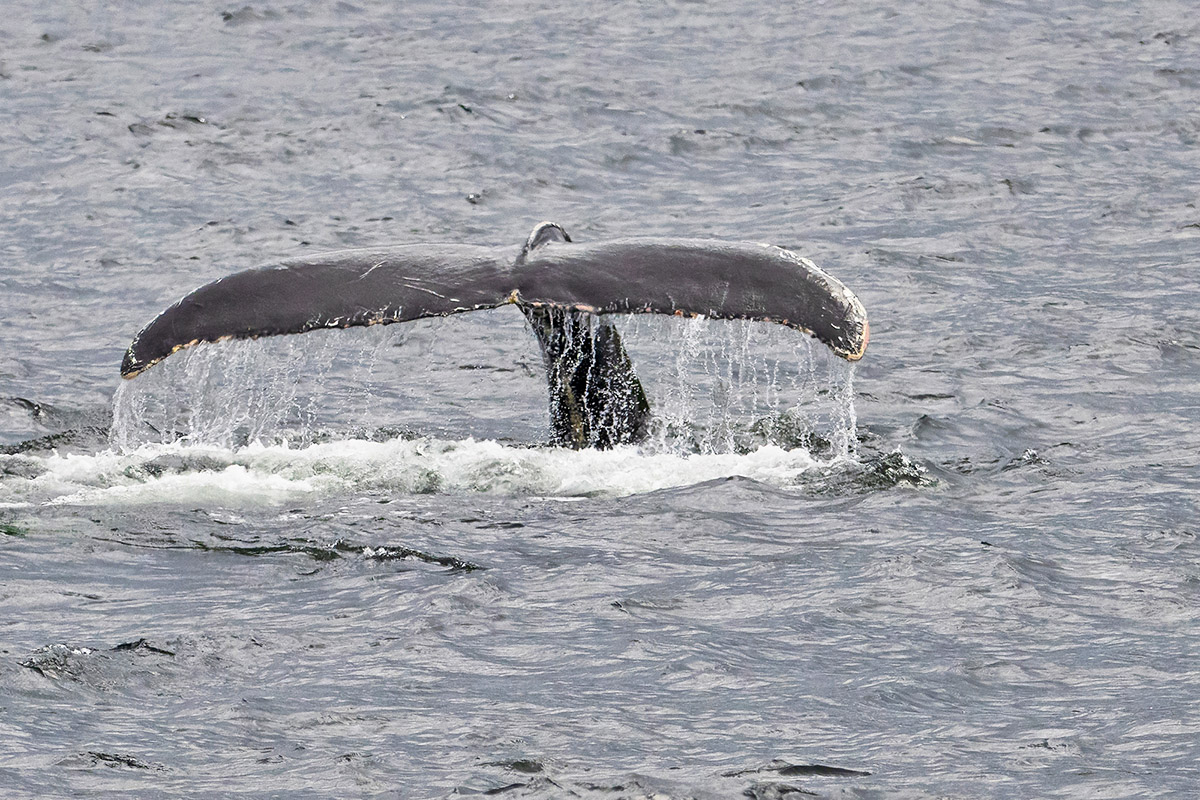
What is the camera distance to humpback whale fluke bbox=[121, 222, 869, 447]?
7766 millimetres

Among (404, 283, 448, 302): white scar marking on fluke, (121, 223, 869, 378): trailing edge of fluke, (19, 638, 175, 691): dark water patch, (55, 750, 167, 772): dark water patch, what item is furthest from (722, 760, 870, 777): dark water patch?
(404, 283, 448, 302): white scar marking on fluke

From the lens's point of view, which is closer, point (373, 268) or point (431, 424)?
point (373, 268)

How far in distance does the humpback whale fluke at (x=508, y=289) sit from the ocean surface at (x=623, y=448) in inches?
9.0

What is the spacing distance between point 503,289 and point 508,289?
0.02 metres

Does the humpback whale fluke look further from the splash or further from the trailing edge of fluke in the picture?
the splash

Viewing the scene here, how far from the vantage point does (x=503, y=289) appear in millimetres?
7953

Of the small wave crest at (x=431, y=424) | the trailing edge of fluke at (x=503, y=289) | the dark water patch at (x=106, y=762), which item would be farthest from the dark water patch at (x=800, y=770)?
the small wave crest at (x=431, y=424)

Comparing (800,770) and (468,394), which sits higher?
(800,770)

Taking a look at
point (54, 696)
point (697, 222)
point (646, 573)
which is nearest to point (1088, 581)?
point (646, 573)

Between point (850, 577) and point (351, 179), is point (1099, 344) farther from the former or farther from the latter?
point (351, 179)

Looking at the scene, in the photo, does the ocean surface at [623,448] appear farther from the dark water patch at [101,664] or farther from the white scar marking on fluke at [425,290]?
the white scar marking on fluke at [425,290]

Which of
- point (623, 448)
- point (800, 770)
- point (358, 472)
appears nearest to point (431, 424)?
point (358, 472)

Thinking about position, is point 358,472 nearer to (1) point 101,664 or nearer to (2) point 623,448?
(2) point 623,448

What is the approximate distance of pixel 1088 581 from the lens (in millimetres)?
8008
